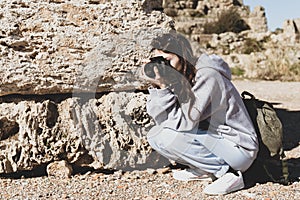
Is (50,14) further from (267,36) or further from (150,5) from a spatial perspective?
(267,36)

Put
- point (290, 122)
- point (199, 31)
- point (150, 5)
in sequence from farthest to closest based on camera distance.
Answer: point (199, 31), point (290, 122), point (150, 5)

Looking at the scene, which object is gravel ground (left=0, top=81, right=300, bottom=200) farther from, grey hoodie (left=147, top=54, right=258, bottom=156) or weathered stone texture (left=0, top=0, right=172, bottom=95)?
weathered stone texture (left=0, top=0, right=172, bottom=95)

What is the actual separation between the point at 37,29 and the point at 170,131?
1.46 metres

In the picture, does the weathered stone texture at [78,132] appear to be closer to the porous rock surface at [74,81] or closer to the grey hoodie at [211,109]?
the porous rock surface at [74,81]

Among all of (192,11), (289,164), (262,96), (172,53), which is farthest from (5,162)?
(192,11)

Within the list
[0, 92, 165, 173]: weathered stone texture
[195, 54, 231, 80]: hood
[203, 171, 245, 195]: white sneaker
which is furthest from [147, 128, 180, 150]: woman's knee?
[195, 54, 231, 80]: hood

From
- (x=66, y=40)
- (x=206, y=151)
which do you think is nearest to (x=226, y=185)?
(x=206, y=151)

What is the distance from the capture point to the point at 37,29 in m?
3.83

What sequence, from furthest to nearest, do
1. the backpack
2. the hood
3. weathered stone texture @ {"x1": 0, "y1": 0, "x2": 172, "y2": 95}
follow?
weathered stone texture @ {"x1": 0, "y1": 0, "x2": 172, "y2": 95} < the backpack < the hood

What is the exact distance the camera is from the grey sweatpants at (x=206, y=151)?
11.0 ft

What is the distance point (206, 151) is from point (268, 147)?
556 millimetres

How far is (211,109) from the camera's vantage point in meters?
3.30

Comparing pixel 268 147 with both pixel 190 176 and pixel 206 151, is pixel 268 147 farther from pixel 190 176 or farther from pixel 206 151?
pixel 190 176

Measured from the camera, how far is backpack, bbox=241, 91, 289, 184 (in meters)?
3.58
